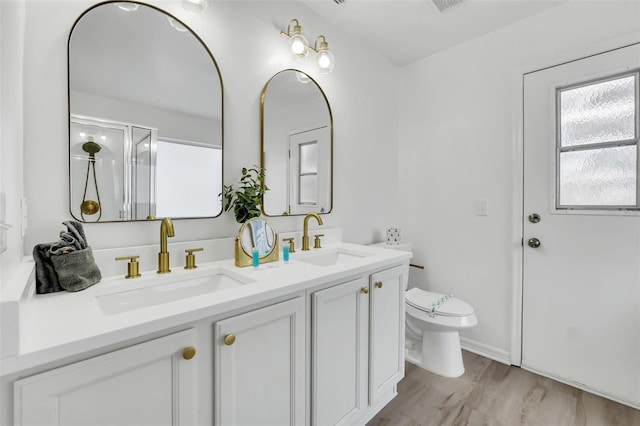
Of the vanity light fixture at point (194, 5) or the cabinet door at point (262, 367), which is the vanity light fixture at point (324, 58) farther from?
the cabinet door at point (262, 367)

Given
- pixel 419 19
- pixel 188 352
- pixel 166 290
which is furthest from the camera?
pixel 419 19

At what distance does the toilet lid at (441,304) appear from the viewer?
182 cm

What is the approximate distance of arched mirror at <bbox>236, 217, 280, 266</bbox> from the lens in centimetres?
127

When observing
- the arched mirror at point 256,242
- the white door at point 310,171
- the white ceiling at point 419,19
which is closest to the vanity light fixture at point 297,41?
the white ceiling at point 419,19

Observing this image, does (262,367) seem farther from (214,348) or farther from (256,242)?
(256,242)

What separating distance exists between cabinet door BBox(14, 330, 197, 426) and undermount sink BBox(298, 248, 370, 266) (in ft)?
2.95

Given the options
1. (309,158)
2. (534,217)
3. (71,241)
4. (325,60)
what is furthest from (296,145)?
(534,217)

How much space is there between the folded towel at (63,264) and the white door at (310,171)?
103 centimetres

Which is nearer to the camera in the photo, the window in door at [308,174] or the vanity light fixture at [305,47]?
the vanity light fixture at [305,47]

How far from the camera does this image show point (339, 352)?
122 cm

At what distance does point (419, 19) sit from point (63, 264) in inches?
93.1

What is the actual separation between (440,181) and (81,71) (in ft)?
7.65

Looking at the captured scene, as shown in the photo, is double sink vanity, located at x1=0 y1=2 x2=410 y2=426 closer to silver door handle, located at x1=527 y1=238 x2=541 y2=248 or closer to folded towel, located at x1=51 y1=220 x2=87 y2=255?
folded towel, located at x1=51 y1=220 x2=87 y2=255

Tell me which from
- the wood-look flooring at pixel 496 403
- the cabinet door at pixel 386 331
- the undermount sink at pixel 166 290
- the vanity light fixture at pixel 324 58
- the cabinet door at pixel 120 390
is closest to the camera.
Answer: the cabinet door at pixel 120 390
